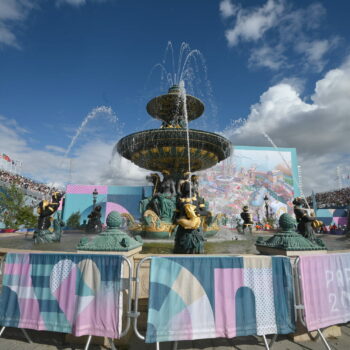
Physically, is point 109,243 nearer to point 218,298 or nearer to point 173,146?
point 218,298

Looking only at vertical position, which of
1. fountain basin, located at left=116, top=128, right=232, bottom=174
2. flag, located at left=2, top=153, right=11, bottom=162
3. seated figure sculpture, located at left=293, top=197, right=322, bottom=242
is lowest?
seated figure sculpture, located at left=293, top=197, right=322, bottom=242

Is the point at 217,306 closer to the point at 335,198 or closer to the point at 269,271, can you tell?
the point at 269,271

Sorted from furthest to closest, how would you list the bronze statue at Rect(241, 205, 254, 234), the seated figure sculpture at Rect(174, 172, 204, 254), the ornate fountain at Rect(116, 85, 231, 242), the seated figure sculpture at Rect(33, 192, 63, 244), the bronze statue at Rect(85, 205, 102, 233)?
the bronze statue at Rect(85, 205, 102, 233), the bronze statue at Rect(241, 205, 254, 234), the ornate fountain at Rect(116, 85, 231, 242), the seated figure sculpture at Rect(33, 192, 63, 244), the seated figure sculpture at Rect(174, 172, 204, 254)

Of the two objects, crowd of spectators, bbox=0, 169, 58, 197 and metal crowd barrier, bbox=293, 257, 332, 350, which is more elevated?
crowd of spectators, bbox=0, 169, 58, 197

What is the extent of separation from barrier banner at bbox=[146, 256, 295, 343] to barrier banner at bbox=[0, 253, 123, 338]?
53 centimetres

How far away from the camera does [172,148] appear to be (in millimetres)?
10461

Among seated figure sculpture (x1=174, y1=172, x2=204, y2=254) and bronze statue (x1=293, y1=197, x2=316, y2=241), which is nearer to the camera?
seated figure sculpture (x1=174, y1=172, x2=204, y2=254)

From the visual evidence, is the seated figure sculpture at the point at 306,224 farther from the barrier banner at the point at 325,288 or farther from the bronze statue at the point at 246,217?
the bronze statue at the point at 246,217

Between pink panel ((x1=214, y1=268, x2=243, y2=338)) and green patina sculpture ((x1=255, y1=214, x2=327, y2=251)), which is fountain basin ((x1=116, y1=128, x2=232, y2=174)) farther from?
pink panel ((x1=214, y1=268, x2=243, y2=338))

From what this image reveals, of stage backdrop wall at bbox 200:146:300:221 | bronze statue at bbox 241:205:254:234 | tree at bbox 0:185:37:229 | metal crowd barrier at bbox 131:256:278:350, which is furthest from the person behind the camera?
stage backdrop wall at bbox 200:146:300:221

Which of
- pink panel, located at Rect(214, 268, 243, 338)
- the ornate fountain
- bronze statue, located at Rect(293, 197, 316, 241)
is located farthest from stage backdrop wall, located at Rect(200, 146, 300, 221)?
pink panel, located at Rect(214, 268, 243, 338)

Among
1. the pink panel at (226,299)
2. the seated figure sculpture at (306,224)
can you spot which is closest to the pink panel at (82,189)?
the seated figure sculpture at (306,224)

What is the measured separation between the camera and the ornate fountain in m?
9.73

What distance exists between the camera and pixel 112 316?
2721 mm
